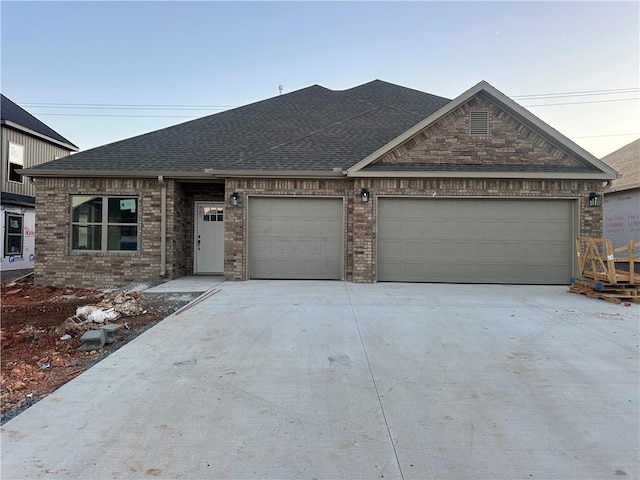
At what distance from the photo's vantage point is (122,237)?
413 inches

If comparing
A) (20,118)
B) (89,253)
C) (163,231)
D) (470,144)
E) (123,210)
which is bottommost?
(89,253)

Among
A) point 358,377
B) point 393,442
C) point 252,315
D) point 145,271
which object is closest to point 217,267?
point 145,271

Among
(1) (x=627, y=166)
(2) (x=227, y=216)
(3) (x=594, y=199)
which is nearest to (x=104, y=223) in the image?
(2) (x=227, y=216)

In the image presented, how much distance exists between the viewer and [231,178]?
33.1ft

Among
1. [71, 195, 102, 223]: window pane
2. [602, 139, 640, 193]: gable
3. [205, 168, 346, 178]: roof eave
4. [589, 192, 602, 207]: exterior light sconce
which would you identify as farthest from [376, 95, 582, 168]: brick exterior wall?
[71, 195, 102, 223]: window pane

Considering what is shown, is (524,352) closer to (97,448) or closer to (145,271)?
(97,448)

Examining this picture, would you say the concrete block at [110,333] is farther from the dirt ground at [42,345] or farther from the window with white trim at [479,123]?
the window with white trim at [479,123]

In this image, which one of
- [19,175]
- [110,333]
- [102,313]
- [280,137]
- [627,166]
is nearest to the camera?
[110,333]

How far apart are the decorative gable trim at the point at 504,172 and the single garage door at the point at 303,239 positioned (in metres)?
1.33

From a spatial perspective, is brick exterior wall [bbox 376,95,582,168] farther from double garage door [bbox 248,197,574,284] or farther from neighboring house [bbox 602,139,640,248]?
neighboring house [bbox 602,139,640,248]

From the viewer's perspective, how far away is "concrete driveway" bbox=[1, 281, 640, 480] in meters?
2.59

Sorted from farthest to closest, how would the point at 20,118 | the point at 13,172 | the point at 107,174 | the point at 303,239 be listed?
1. the point at 20,118
2. the point at 13,172
3. the point at 303,239
4. the point at 107,174

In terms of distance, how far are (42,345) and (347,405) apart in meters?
4.23

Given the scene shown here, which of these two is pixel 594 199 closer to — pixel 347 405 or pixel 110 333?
pixel 347 405
